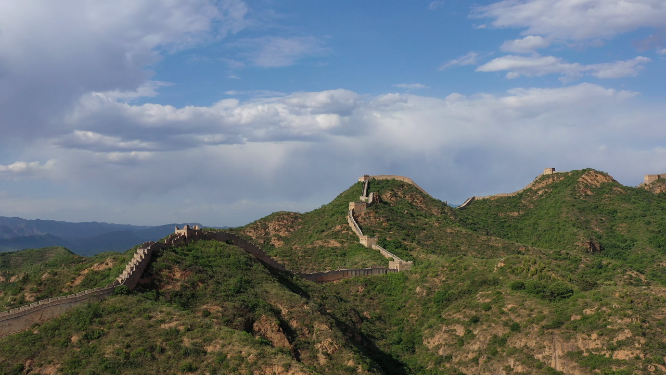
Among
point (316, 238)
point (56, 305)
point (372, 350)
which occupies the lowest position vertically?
point (372, 350)

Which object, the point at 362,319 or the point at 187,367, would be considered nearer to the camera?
the point at 187,367

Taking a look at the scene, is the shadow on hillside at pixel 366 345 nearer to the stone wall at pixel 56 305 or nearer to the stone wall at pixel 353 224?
the stone wall at pixel 56 305

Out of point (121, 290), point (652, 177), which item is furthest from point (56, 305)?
point (652, 177)

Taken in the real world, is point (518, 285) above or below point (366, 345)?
above

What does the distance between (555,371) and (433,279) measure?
20387mm

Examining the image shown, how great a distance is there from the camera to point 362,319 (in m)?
58.6

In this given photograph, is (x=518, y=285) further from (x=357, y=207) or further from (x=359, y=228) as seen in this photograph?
(x=357, y=207)

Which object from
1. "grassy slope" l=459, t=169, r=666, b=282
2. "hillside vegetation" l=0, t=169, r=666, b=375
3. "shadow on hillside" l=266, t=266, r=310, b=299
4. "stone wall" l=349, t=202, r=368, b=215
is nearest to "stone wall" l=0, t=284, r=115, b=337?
"hillside vegetation" l=0, t=169, r=666, b=375

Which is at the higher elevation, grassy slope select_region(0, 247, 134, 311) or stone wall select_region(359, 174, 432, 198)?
stone wall select_region(359, 174, 432, 198)

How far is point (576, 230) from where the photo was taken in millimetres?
103000

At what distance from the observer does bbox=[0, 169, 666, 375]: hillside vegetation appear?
123 feet

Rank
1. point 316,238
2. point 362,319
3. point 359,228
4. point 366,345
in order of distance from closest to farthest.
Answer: point 366,345
point 362,319
point 359,228
point 316,238

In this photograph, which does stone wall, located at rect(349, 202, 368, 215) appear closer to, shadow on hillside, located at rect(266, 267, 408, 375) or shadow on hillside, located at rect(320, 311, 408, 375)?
shadow on hillside, located at rect(266, 267, 408, 375)

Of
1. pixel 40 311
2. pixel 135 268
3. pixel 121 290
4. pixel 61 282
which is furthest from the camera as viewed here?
pixel 61 282
